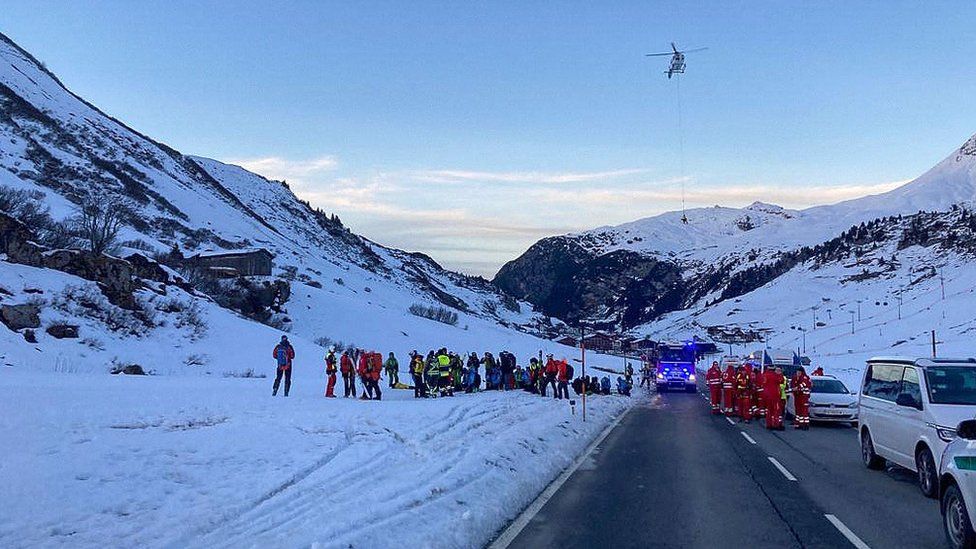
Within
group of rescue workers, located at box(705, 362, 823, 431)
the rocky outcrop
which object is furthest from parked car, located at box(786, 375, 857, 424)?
the rocky outcrop

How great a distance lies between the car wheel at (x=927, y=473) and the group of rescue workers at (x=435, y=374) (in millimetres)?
11074

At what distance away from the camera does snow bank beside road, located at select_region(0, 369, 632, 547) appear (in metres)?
7.43

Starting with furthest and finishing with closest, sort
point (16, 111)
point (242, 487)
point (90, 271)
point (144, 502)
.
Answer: point (16, 111) < point (90, 271) < point (242, 487) < point (144, 502)

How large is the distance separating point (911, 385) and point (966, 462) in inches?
181

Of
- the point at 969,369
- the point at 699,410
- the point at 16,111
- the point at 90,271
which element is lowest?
the point at 699,410

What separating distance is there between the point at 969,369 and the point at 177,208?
86.2m

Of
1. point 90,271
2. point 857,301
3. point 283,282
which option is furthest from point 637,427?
point 857,301

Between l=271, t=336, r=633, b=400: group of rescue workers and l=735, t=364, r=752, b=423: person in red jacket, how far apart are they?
4.82 m

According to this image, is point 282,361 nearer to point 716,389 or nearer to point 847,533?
point 716,389

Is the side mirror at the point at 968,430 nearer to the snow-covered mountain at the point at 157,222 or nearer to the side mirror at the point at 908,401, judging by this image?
A: the side mirror at the point at 908,401

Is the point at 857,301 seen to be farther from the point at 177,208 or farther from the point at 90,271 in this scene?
the point at 90,271

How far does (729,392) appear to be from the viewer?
983 inches

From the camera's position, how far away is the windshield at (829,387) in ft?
69.4

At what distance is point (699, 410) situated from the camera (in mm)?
27672
